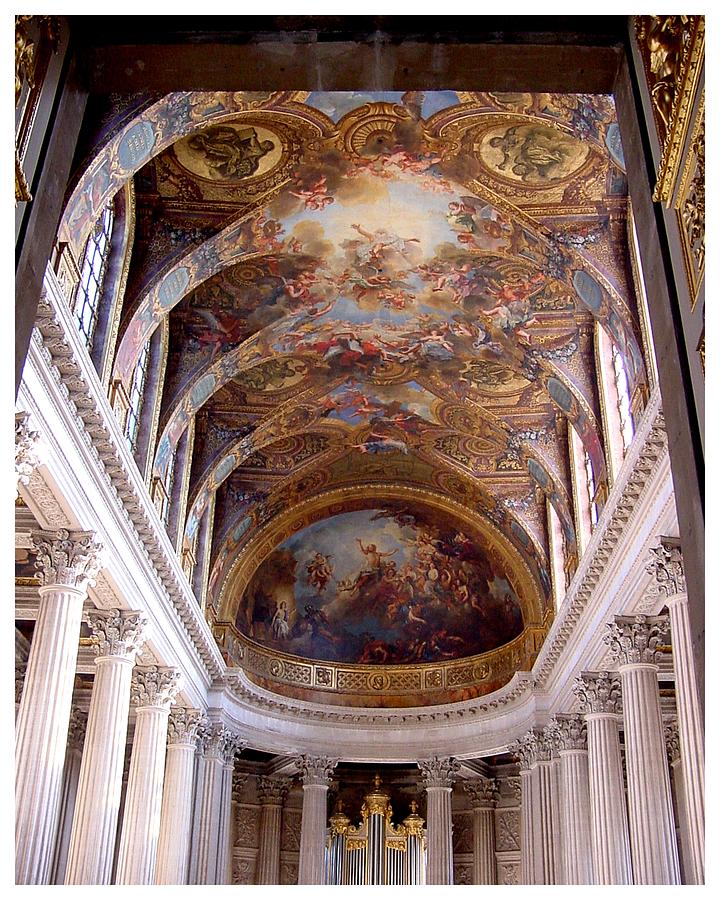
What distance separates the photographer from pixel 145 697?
20.0 metres

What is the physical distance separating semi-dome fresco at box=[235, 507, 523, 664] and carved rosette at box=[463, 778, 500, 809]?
12.6ft

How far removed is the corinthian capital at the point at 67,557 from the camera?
1438cm

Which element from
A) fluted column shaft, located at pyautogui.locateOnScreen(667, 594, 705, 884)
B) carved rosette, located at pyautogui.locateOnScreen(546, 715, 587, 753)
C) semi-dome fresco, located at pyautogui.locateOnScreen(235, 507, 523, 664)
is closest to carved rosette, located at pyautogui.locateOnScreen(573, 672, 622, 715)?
carved rosette, located at pyautogui.locateOnScreen(546, 715, 587, 753)

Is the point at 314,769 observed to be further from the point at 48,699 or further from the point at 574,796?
the point at 48,699

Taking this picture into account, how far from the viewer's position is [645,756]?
1599 cm

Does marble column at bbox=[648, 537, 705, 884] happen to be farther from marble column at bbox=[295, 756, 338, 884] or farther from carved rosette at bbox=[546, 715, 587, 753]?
marble column at bbox=[295, 756, 338, 884]

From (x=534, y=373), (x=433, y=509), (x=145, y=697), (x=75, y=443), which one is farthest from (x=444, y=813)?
(x=75, y=443)

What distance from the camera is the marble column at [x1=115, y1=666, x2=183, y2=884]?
60.7 feet

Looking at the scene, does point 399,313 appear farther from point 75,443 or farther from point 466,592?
point 466,592

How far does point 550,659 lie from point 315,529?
8085 mm

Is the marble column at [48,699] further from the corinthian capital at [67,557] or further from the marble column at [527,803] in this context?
the marble column at [527,803]

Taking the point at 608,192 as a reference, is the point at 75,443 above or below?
below

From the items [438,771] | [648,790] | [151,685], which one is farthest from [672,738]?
[151,685]

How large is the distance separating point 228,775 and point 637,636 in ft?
38.4
